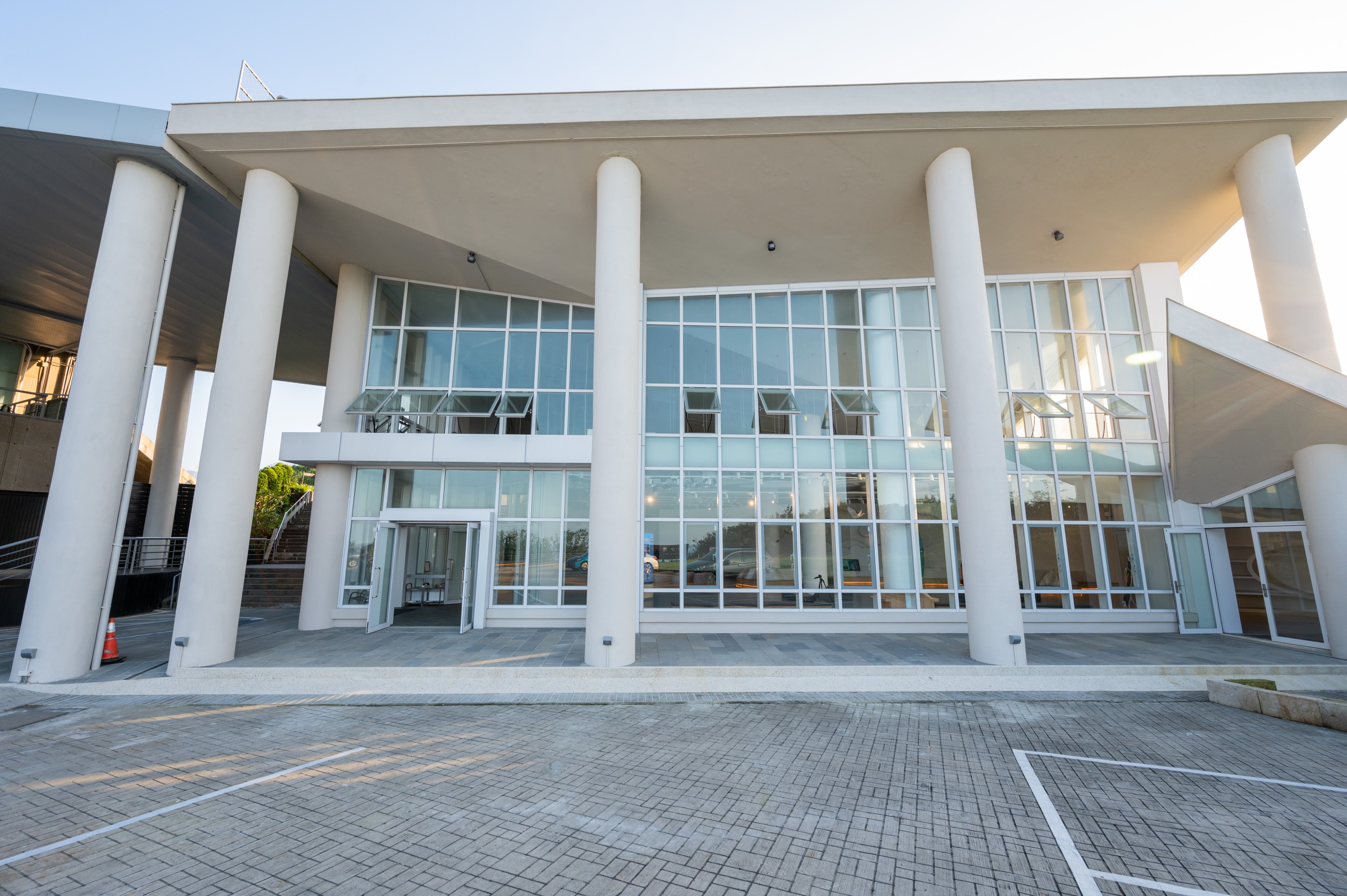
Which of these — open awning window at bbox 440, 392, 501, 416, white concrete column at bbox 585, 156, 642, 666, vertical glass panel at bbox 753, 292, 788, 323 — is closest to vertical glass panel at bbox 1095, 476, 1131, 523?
vertical glass panel at bbox 753, 292, 788, 323

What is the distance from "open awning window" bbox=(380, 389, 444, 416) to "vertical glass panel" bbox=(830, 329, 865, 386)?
376 inches

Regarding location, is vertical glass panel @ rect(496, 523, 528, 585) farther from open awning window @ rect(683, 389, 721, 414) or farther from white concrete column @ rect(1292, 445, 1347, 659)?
white concrete column @ rect(1292, 445, 1347, 659)

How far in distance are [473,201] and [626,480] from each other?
22.9 ft

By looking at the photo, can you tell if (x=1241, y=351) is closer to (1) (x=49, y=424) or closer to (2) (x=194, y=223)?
(2) (x=194, y=223)

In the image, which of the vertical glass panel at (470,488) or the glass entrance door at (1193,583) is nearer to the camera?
the glass entrance door at (1193,583)

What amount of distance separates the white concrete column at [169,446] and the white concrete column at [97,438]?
12.5 m

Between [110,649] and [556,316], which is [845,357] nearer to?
[556,316]

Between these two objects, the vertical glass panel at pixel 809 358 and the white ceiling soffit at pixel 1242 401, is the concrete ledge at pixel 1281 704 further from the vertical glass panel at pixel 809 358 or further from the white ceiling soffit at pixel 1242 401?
the vertical glass panel at pixel 809 358

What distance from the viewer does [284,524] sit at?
2092cm

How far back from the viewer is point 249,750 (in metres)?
6.17

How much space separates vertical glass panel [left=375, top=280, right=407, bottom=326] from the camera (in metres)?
14.6

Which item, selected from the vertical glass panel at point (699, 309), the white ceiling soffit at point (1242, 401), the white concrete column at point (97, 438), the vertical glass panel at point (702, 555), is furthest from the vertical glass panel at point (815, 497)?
the white concrete column at point (97, 438)

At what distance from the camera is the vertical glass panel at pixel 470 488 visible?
45.1 ft

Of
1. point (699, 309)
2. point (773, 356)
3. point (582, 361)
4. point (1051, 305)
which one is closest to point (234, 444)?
point (582, 361)
